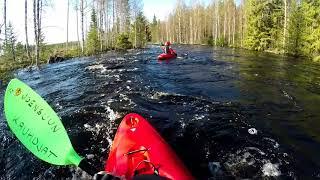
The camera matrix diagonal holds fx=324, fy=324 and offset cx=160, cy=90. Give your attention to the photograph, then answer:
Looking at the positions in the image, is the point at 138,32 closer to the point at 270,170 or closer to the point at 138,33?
the point at 138,33

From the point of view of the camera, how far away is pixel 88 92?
34.4ft

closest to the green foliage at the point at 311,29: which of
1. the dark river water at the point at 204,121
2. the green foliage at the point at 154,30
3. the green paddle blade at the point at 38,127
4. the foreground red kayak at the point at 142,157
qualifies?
the dark river water at the point at 204,121

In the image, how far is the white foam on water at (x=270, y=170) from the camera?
503 centimetres

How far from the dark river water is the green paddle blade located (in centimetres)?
51

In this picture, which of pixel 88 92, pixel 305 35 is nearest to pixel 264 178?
pixel 88 92

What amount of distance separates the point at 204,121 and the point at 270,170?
225cm

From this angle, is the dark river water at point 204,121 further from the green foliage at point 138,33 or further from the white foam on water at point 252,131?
the green foliage at point 138,33

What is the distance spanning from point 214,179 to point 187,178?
0.94 meters

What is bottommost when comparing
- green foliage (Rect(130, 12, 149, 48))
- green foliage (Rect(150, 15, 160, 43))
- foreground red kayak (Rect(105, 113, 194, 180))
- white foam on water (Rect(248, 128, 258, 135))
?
white foam on water (Rect(248, 128, 258, 135))

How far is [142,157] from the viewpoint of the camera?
448 centimetres

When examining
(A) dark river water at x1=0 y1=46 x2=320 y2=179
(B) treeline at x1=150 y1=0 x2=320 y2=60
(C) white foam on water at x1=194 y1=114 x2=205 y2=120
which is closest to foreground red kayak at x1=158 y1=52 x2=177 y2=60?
(A) dark river water at x1=0 y1=46 x2=320 y2=179

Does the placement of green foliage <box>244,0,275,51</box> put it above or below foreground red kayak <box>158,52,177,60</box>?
above

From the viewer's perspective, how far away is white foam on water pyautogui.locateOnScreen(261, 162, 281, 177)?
5.03 m

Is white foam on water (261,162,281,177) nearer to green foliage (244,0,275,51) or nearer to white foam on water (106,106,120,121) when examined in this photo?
white foam on water (106,106,120,121)
